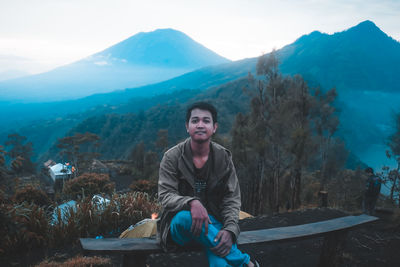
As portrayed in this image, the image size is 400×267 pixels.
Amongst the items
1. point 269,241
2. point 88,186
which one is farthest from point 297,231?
point 88,186

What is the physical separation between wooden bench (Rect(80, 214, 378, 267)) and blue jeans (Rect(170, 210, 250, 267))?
0.22 m

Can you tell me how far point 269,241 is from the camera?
2203 millimetres

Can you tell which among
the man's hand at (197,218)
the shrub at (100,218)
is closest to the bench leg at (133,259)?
the man's hand at (197,218)

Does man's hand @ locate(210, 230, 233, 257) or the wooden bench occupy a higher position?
man's hand @ locate(210, 230, 233, 257)


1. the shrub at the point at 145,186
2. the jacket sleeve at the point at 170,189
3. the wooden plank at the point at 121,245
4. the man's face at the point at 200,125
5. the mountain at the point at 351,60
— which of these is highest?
the mountain at the point at 351,60

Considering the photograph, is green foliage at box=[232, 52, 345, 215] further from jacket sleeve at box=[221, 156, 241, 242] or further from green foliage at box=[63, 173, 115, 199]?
jacket sleeve at box=[221, 156, 241, 242]

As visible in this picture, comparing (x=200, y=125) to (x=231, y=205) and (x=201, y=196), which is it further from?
(x=231, y=205)

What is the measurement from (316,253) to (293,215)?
1.75 m

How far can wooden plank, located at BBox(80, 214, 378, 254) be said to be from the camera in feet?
6.19

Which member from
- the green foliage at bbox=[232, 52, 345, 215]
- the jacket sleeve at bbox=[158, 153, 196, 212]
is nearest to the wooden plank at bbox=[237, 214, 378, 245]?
the jacket sleeve at bbox=[158, 153, 196, 212]

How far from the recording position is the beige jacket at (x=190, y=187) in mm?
1879

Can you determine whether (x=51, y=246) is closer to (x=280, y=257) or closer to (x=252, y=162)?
(x=280, y=257)

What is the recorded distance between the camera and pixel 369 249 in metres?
4.11

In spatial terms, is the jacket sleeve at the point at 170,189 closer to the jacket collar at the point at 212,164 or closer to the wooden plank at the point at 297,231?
the jacket collar at the point at 212,164
